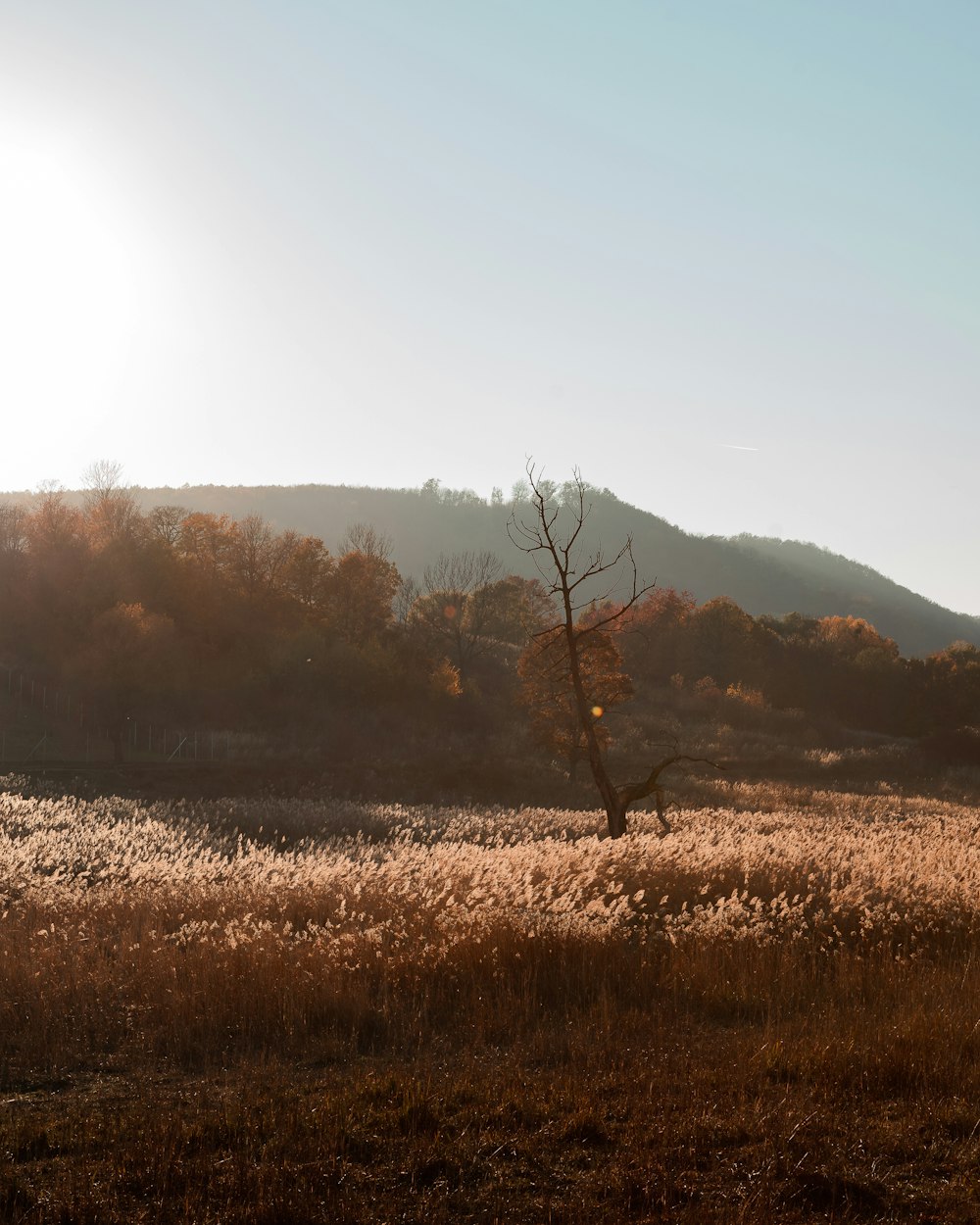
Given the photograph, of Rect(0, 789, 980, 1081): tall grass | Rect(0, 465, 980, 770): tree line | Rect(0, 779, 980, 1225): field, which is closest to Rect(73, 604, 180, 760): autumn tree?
Rect(0, 465, 980, 770): tree line

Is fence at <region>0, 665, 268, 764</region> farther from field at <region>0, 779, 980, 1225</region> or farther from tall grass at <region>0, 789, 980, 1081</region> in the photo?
field at <region>0, 779, 980, 1225</region>

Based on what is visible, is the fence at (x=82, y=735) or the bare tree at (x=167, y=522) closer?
the fence at (x=82, y=735)

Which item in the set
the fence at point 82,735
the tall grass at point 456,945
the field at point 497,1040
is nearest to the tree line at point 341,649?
the fence at point 82,735

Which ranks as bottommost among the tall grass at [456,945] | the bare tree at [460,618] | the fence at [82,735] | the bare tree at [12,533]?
the fence at [82,735]

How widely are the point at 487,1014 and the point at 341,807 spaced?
24796mm

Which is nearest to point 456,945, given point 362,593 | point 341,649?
point 341,649

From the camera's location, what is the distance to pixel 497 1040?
7.69m

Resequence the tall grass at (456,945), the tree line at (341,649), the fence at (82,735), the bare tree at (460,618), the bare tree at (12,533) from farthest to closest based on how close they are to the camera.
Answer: the bare tree at (460,618) → the bare tree at (12,533) → the tree line at (341,649) → the fence at (82,735) → the tall grass at (456,945)

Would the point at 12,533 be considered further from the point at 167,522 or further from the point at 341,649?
the point at 341,649

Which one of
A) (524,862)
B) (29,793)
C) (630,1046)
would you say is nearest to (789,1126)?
(630,1046)

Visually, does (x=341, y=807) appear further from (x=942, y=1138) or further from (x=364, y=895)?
(x=942, y=1138)

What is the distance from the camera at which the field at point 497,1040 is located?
5.02 meters

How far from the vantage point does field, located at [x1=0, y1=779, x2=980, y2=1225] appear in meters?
5.02

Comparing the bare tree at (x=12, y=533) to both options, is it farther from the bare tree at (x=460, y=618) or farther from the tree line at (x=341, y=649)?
the bare tree at (x=460, y=618)
